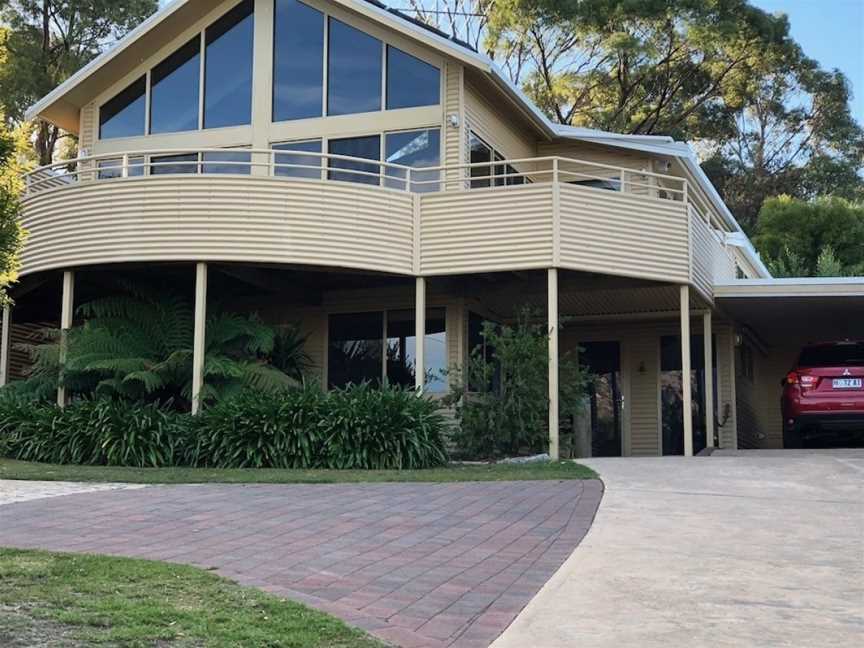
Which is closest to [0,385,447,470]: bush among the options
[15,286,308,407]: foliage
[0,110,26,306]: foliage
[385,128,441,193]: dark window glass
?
[15,286,308,407]: foliage

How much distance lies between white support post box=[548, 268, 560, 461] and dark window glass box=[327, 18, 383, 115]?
474 cm

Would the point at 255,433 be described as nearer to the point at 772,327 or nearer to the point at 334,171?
the point at 334,171

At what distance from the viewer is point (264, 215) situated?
13703 millimetres

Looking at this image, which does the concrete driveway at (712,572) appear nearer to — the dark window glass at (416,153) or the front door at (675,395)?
the dark window glass at (416,153)

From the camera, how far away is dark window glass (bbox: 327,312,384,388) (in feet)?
53.8

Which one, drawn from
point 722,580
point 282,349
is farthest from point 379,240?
point 722,580

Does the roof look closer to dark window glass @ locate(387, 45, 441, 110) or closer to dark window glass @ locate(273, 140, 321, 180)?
dark window glass @ locate(387, 45, 441, 110)

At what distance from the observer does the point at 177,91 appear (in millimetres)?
17266

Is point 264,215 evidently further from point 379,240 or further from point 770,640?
point 770,640

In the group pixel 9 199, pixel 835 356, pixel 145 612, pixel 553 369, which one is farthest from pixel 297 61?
pixel 145 612

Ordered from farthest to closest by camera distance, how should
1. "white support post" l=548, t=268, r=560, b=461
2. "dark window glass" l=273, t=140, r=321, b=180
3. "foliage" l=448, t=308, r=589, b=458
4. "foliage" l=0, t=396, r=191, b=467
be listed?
"dark window glass" l=273, t=140, r=321, b=180
"foliage" l=448, t=308, r=589, b=458
"white support post" l=548, t=268, r=560, b=461
"foliage" l=0, t=396, r=191, b=467

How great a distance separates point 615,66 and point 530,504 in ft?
83.6

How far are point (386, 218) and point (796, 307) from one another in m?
7.85

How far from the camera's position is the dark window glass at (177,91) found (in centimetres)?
1708
